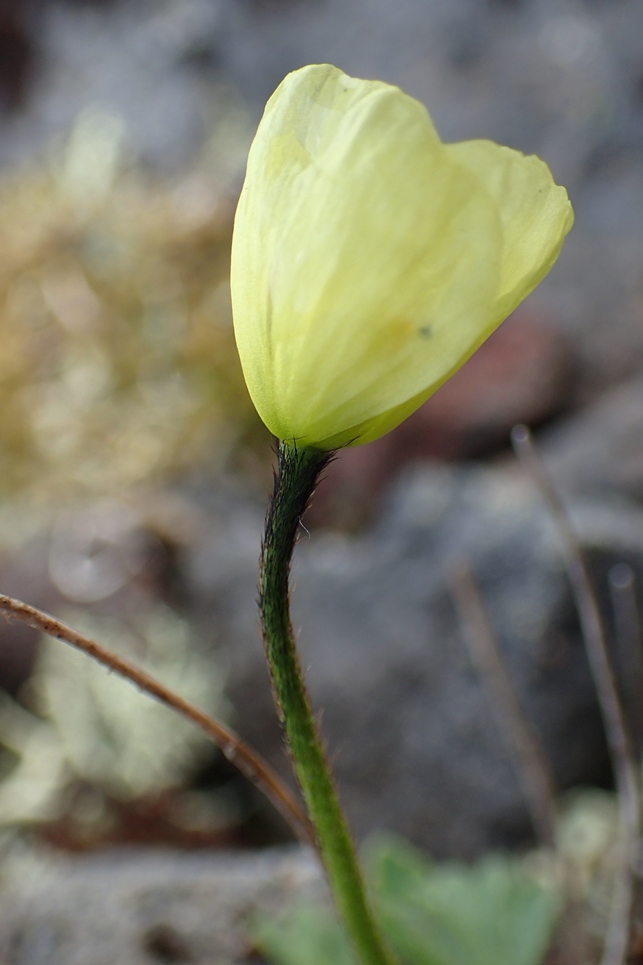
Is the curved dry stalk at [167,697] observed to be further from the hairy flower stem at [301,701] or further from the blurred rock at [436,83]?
the blurred rock at [436,83]

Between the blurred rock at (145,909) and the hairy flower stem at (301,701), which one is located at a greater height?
the hairy flower stem at (301,701)

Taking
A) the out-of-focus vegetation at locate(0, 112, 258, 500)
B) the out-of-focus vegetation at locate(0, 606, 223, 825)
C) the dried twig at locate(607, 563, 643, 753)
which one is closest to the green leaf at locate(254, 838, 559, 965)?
the dried twig at locate(607, 563, 643, 753)

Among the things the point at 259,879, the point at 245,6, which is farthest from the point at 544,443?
the point at 245,6

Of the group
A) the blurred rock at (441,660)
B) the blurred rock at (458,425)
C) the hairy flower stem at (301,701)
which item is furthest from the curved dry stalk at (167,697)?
the blurred rock at (458,425)

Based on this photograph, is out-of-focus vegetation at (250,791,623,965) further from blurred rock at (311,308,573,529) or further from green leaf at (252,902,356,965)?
blurred rock at (311,308,573,529)

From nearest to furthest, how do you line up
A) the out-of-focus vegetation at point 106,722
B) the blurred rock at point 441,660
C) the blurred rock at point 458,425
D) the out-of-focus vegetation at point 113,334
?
the blurred rock at point 441,660
the out-of-focus vegetation at point 106,722
the blurred rock at point 458,425
the out-of-focus vegetation at point 113,334

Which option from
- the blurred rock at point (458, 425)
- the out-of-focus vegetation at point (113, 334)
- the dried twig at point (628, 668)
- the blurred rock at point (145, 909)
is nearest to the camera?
the blurred rock at point (145, 909)
